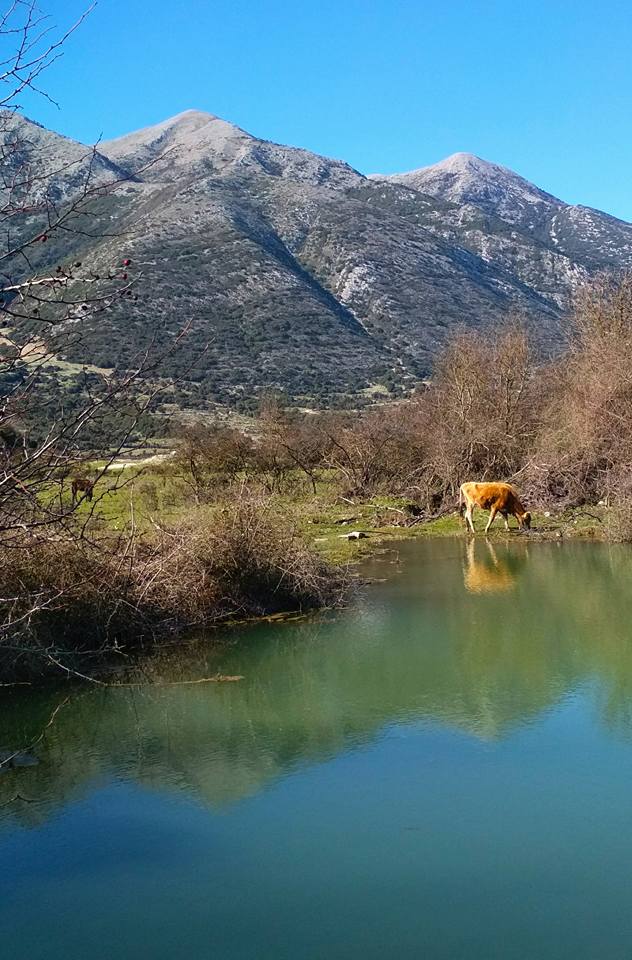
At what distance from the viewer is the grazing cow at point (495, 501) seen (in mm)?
20922

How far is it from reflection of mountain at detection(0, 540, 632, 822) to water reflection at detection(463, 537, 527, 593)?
601mm

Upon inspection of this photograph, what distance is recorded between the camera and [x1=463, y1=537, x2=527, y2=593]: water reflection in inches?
615

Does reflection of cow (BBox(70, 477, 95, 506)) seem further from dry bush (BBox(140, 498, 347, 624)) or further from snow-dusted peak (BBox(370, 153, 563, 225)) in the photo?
snow-dusted peak (BBox(370, 153, 563, 225))

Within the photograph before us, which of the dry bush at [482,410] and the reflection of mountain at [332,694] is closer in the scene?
the reflection of mountain at [332,694]

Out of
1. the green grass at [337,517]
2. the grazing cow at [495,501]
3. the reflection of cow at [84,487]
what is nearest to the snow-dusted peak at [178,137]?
the green grass at [337,517]

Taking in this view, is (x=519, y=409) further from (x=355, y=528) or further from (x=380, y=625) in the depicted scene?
(x=380, y=625)

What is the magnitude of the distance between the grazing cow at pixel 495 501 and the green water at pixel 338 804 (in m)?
8.15

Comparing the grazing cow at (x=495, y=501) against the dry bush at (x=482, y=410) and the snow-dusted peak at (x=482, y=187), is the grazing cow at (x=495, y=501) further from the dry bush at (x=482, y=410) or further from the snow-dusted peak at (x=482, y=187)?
the snow-dusted peak at (x=482, y=187)

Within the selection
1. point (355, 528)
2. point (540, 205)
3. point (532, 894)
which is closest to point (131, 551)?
point (532, 894)

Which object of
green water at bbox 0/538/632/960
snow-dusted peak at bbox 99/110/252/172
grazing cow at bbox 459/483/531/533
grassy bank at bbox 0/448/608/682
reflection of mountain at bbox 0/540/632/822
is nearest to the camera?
green water at bbox 0/538/632/960

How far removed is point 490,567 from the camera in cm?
1739

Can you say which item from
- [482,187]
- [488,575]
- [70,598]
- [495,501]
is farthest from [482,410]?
[482,187]

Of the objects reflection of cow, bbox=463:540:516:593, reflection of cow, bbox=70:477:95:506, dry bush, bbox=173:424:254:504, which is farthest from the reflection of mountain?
dry bush, bbox=173:424:254:504

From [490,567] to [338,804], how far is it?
34.3ft
